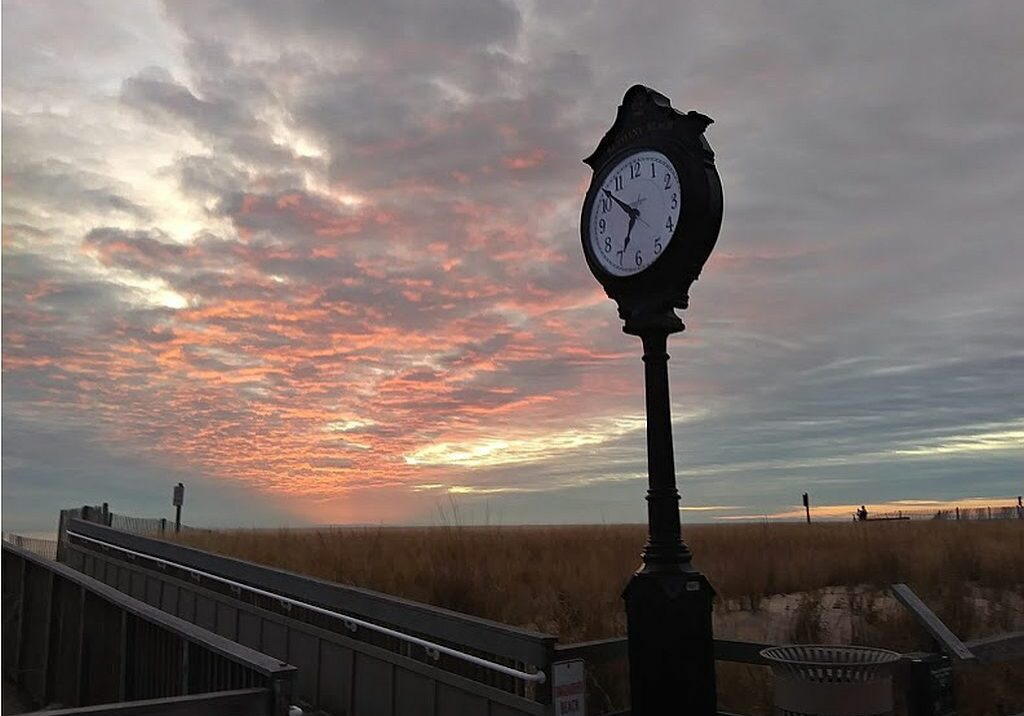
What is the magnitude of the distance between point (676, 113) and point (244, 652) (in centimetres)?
446

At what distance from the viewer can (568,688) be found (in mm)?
5129

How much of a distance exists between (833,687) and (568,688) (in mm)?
1592

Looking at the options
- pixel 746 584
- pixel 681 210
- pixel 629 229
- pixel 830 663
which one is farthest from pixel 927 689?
pixel 746 584

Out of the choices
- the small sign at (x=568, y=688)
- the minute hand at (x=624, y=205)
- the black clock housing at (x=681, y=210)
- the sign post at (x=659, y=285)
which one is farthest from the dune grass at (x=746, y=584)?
the minute hand at (x=624, y=205)

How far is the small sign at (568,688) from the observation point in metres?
5.06

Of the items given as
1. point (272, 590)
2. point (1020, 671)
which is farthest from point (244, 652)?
point (1020, 671)

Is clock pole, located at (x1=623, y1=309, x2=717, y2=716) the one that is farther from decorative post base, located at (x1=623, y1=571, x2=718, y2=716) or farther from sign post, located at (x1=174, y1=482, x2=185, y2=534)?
sign post, located at (x1=174, y1=482, x2=185, y2=534)

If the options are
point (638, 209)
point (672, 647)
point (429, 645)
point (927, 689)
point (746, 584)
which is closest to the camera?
point (927, 689)

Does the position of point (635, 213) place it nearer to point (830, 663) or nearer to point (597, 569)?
point (830, 663)

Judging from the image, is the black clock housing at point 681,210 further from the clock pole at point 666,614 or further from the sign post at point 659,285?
the clock pole at point 666,614

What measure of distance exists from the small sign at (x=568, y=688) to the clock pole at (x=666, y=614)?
0.58 metres

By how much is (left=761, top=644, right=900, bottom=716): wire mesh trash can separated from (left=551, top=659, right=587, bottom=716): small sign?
1213 mm

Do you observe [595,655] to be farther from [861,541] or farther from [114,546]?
[861,541]

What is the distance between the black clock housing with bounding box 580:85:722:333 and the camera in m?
6.03
